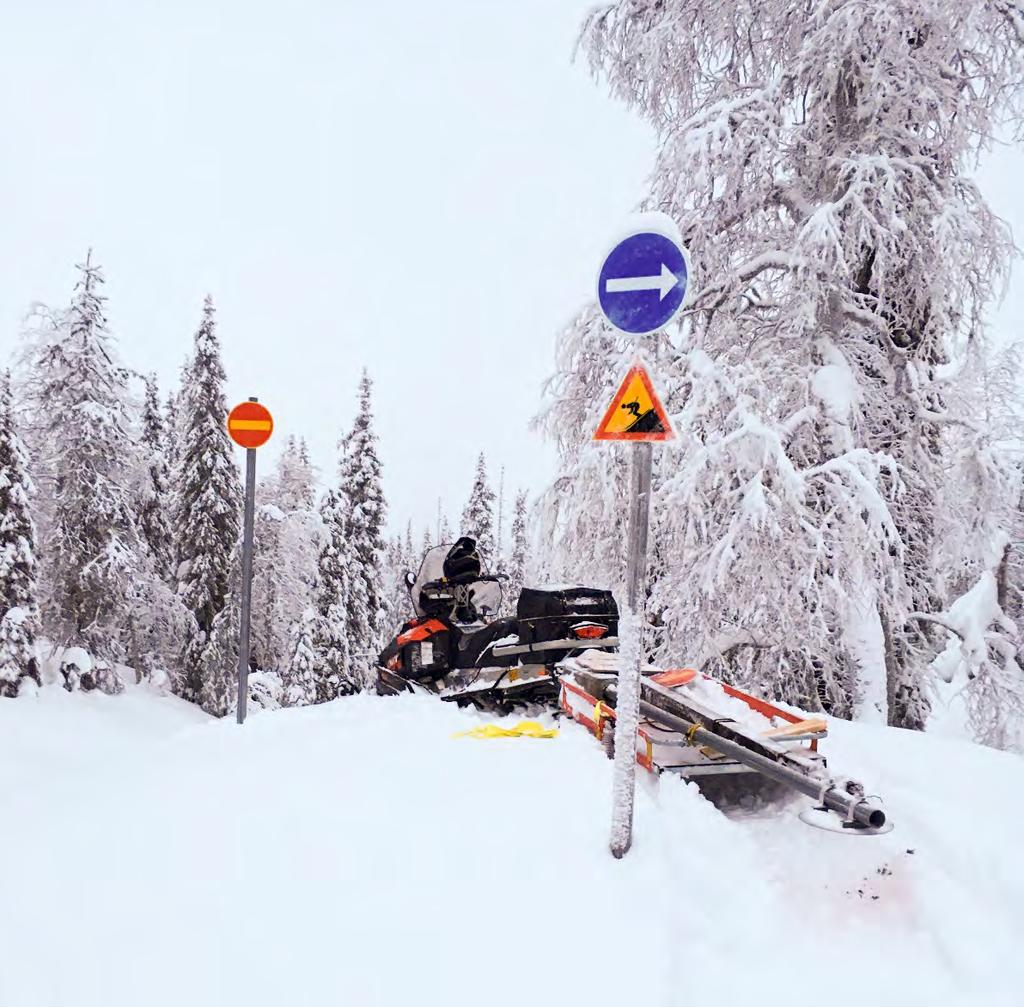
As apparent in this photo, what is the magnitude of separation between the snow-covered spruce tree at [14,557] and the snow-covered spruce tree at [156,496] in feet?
11.7

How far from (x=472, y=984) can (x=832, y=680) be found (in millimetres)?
6240

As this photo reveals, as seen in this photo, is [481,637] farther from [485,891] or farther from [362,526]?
[362,526]

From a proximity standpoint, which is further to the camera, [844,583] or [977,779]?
[844,583]

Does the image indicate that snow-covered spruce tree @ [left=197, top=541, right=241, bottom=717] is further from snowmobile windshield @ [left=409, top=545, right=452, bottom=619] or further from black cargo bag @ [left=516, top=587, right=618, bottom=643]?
black cargo bag @ [left=516, top=587, right=618, bottom=643]

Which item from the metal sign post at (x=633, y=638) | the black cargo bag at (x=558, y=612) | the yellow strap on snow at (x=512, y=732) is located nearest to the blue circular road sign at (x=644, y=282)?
the metal sign post at (x=633, y=638)

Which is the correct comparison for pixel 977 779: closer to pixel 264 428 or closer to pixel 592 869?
pixel 592 869

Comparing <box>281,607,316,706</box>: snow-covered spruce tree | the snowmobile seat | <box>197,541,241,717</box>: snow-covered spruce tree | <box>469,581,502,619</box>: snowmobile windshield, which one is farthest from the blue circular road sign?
<box>197,541,241,717</box>: snow-covered spruce tree

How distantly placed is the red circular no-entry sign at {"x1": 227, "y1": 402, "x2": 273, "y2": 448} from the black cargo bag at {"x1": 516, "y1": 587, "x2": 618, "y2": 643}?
9.64 ft

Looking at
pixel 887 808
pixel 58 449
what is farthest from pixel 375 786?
pixel 58 449

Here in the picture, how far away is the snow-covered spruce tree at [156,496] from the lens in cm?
2330

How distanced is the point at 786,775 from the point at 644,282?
2.48m

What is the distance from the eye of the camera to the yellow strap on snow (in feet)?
16.0

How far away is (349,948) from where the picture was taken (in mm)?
2557

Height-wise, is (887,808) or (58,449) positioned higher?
(58,449)
